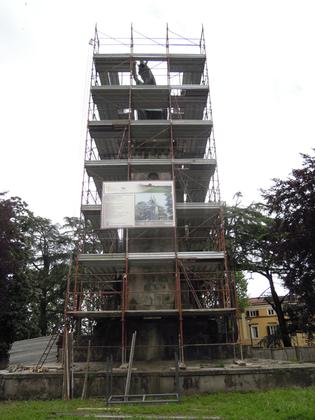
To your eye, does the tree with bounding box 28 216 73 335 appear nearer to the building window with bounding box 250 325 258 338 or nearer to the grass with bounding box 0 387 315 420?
the grass with bounding box 0 387 315 420

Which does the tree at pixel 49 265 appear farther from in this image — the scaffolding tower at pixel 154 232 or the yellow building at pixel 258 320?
the yellow building at pixel 258 320

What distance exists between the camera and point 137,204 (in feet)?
68.3

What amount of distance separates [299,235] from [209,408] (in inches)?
445

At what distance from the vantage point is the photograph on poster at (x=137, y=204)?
20484mm

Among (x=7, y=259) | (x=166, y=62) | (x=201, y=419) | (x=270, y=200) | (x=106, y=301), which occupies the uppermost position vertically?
(x=166, y=62)

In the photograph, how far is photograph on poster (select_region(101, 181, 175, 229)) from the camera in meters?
20.5

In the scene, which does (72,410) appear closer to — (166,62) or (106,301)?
(106,301)

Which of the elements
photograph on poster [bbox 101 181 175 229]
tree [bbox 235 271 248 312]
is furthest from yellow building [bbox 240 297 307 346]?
photograph on poster [bbox 101 181 175 229]

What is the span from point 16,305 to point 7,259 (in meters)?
2.86

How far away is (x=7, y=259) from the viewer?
21609mm

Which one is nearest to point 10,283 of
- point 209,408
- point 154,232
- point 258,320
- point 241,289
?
point 154,232

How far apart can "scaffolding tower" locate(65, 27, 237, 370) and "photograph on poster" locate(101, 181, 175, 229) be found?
2.7 inches

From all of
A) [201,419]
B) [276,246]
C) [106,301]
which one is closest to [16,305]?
[106,301]

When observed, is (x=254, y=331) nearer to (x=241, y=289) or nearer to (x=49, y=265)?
(x=241, y=289)
